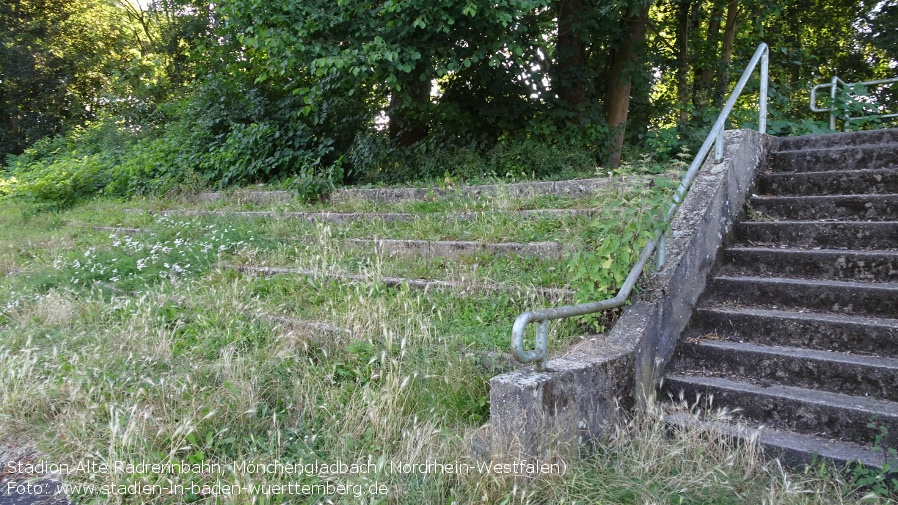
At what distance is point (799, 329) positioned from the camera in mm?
3793

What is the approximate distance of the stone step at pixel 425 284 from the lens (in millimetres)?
4348

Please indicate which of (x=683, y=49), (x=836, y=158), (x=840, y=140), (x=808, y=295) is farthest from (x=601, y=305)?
(x=683, y=49)

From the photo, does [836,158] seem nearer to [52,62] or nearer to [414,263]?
[414,263]

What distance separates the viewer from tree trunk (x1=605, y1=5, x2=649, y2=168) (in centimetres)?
912

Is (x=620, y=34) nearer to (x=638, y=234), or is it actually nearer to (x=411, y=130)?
(x=411, y=130)

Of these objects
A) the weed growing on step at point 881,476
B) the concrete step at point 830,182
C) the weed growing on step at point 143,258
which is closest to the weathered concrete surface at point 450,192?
the concrete step at point 830,182

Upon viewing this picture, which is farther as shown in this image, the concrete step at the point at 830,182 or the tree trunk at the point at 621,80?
the tree trunk at the point at 621,80

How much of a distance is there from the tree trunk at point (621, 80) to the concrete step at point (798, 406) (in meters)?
5.62

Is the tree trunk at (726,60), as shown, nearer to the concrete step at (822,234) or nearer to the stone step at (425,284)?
the concrete step at (822,234)

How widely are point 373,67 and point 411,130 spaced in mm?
2421

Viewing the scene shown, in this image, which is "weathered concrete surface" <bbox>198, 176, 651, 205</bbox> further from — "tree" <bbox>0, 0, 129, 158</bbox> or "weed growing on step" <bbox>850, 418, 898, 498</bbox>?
"tree" <bbox>0, 0, 129, 158</bbox>

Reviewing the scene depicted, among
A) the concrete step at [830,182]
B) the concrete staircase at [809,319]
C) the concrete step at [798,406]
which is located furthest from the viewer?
the concrete step at [830,182]

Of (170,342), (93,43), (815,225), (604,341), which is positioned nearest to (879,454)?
(604,341)

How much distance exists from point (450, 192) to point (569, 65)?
126 inches
